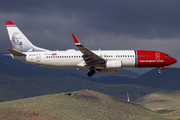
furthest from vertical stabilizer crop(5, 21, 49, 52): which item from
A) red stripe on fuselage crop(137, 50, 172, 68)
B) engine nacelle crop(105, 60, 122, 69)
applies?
red stripe on fuselage crop(137, 50, 172, 68)

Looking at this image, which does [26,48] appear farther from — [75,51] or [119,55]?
[119,55]

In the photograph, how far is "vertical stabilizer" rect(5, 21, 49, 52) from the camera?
222ft

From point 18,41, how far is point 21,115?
440 ft

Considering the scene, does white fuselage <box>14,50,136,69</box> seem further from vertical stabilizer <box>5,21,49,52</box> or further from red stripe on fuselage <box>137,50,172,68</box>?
vertical stabilizer <box>5,21,49,52</box>

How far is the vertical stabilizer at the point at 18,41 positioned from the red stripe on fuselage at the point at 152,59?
25.6m

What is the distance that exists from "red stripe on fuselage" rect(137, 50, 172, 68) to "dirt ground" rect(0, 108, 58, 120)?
137225 millimetres

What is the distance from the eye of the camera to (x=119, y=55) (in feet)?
202

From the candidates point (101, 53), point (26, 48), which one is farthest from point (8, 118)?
point (101, 53)

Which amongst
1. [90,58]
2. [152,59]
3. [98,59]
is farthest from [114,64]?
[152,59]

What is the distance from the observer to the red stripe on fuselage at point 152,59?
6209 centimetres

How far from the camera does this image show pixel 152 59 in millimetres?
62469

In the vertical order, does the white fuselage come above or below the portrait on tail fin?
below

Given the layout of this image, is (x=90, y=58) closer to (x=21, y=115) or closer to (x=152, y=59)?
(x=152, y=59)

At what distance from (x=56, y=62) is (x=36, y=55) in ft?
17.2
